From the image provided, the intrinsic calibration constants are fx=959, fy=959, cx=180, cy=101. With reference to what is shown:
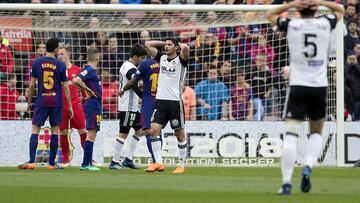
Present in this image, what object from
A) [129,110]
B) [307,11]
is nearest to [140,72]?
[129,110]

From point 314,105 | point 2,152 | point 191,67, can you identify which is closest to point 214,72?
point 191,67

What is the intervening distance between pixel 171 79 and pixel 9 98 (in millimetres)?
6422

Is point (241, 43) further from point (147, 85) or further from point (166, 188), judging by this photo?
point (166, 188)

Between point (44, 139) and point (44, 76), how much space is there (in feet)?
12.7

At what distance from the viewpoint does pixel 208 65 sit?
2316 centimetres

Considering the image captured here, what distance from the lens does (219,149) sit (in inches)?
878

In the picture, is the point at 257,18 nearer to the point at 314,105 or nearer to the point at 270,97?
the point at 270,97

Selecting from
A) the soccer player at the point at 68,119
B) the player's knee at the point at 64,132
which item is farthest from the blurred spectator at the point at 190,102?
the player's knee at the point at 64,132

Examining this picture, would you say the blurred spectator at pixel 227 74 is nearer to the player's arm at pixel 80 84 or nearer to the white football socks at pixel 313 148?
the player's arm at pixel 80 84

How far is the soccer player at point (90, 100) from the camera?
61.7ft

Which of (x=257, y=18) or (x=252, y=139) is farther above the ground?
(x=257, y=18)

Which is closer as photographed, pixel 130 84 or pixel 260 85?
pixel 130 84

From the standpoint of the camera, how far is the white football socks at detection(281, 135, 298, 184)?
1170cm

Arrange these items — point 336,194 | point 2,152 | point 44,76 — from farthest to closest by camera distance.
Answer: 1. point 2,152
2. point 44,76
3. point 336,194
